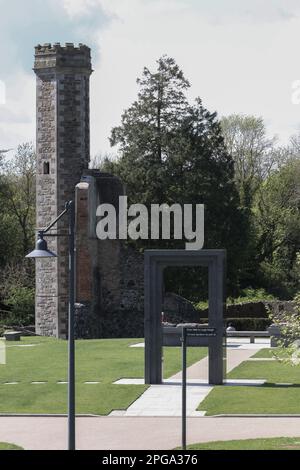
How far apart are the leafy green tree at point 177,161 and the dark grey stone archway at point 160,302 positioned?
2830cm

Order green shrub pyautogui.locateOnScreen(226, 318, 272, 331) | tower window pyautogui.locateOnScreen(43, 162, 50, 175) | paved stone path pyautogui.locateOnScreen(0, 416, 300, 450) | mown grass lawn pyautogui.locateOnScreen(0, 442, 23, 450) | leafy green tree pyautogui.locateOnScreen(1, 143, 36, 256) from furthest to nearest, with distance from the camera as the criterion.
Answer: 1. leafy green tree pyautogui.locateOnScreen(1, 143, 36, 256)
2. green shrub pyautogui.locateOnScreen(226, 318, 272, 331)
3. tower window pyautogui.locateOnScreen(43, 162, 50, 175)
4. paved stone path pyautogui.locateOnScreen(0, 416, 300, 450)
5. mown grass lawn pyautogui.locateOnScreen(0, 442, 23, 450)

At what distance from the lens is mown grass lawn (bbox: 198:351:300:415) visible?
26138 mm

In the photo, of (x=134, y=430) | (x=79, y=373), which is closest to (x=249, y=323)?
(x=79, y=373)

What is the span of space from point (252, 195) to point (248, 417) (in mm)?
53189

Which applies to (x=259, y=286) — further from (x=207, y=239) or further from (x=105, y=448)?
(x=105, y=448)

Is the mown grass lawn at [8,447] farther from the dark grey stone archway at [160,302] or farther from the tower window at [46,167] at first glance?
the tower window at [46,167]

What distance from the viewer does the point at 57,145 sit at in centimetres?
5431

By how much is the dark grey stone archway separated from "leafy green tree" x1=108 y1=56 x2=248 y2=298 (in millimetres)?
28296

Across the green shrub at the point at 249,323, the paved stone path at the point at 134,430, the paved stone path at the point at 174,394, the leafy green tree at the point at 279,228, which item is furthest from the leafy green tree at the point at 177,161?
the paved stone path at the point at 134,430

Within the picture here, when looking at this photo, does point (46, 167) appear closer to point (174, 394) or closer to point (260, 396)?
point (174, 394)

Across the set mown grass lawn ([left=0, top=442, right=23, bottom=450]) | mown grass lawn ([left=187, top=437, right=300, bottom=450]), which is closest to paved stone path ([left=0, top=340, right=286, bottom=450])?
mown grass lawn ([left=0, top=442, right=23, bottom=450])

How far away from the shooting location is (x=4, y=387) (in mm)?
30328

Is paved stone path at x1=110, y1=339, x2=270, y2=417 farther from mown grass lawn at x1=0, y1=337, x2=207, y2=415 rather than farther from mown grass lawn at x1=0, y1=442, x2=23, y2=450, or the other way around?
mown grass lawn at x1=0, y1=442, x2=23, y2=450

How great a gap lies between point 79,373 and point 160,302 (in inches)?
172
